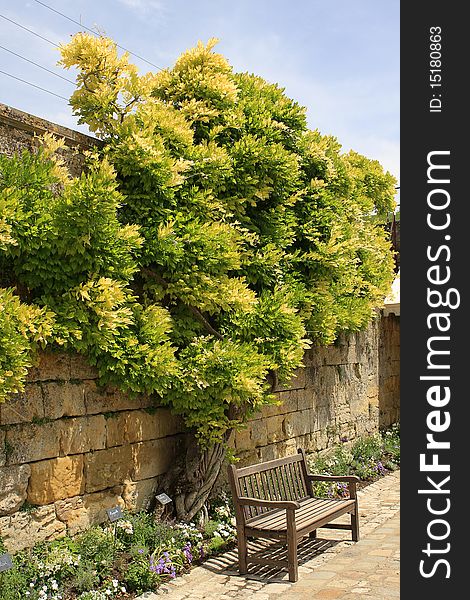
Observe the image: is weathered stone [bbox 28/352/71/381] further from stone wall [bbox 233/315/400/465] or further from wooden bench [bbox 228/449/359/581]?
stone wall [bbox 233/315/400/465]

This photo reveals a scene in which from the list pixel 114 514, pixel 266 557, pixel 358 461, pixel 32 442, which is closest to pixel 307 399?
pixel 358 461

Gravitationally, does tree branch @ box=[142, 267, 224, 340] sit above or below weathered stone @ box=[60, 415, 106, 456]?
above

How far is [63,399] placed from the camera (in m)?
5.71

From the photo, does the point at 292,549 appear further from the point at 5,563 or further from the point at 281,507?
the point at 5,563

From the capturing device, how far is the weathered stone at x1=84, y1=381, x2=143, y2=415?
234 inches

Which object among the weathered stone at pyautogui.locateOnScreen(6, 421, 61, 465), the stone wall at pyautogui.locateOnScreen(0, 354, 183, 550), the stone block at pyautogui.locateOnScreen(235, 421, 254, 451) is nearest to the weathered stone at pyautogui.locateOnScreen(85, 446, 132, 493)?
the stone wall at pyautogui.locateOnScreen(0, 354, 183, 550)

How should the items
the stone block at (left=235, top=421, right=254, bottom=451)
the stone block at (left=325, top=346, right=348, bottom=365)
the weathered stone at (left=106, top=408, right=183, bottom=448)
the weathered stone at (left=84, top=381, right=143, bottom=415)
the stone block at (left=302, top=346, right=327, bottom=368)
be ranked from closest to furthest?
1. the weathered stone at (left=84, top=381, right=143, bottom=415)
2. the weathered stone at (left=106, top=408, right=183, bottom=448)
3. the stone block at (left=235, top=421, right=254, bottom=451)
4. the stone block at (left=302, top=346, right=327, bottom=368)
5. the stone block at (left=325, top=346, right=348, bottom=365)

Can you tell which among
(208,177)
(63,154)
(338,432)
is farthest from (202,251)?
(338,432)

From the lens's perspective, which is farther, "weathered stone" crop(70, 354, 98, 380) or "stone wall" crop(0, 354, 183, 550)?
"weathered stone" crop(70, 354, 98, 380)

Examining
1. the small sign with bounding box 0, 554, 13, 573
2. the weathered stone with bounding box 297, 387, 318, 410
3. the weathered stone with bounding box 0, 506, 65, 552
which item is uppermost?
the weathered stone with bounding box 297, 387, 318, 410

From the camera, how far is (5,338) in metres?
4.84

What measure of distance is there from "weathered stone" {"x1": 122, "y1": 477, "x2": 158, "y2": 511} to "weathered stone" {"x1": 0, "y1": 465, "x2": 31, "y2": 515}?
3.45ft

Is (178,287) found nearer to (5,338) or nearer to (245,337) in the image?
(245,337)

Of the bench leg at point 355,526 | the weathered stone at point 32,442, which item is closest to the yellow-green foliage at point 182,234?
the weathered stone at point 32,442
